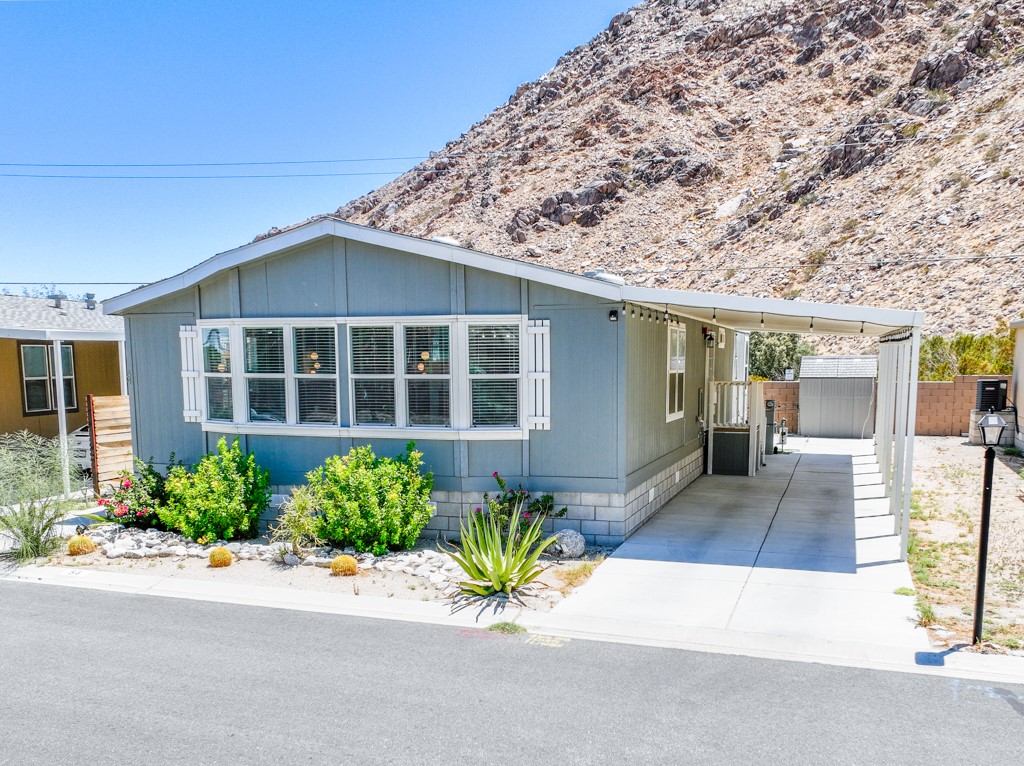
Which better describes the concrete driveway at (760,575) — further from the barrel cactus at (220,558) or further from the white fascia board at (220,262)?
the white fascia board at (220,262)

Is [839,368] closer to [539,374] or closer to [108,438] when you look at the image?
[539,374]

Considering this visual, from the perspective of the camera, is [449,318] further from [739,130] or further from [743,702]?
[739,130]

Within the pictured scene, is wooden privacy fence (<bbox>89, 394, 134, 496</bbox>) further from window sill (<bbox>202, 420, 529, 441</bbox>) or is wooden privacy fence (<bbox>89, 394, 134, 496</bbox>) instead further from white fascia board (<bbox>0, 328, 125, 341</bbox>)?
window sill (<bbox>202, 420, 529, 441</bbox>)

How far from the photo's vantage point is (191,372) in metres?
8.84

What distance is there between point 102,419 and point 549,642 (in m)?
8.15

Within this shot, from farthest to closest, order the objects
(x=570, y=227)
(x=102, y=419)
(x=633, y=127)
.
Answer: (x=633, y=127) < (x=570, y=227) < (x=102, y=419)

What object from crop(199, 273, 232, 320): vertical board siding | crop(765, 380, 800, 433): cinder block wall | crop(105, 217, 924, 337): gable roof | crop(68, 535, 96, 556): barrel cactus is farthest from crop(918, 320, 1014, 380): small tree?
crop(68, 535, 96, 556): barrel cactus

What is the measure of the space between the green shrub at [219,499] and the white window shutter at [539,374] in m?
3.17

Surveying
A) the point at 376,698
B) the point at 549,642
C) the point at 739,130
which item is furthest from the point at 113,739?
the point at 739,130

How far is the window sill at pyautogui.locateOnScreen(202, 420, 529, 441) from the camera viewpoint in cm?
778

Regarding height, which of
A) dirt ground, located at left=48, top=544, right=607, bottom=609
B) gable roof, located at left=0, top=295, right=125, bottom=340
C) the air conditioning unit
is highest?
gable roof, located at left=0, top=295, right=125, bottom=340

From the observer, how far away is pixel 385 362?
8047 millimetres

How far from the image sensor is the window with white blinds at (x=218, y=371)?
865 cm

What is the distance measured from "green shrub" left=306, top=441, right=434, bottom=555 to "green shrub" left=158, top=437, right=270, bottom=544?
0.88 metres
